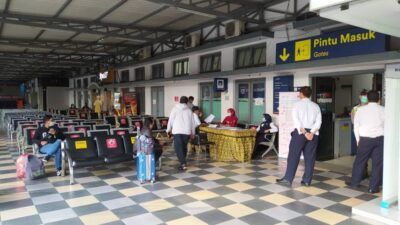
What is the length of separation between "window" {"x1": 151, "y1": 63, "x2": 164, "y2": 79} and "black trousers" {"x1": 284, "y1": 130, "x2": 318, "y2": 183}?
836cm

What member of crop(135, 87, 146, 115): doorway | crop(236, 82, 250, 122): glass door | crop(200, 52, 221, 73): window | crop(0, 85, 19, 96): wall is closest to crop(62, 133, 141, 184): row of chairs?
crop(236, 82, 250, 122): glass door

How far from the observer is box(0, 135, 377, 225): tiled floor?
343 cm

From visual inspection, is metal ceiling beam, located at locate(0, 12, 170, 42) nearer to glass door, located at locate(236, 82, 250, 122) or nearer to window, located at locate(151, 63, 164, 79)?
window, located at locate(151, 63, 164, 79)

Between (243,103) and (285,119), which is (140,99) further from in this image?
(285,119)

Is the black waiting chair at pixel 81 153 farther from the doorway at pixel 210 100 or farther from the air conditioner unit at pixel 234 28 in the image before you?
the doorway at pixel 210 100

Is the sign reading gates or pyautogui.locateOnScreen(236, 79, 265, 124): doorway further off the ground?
the sign reading gates

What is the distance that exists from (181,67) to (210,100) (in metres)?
2.18

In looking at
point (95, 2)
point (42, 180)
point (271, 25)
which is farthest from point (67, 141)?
point (271, 25)

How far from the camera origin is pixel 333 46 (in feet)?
18.0

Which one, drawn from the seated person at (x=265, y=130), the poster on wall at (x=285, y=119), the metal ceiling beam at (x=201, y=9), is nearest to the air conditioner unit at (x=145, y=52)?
the metal ceiling beam at (x=201, y=9)

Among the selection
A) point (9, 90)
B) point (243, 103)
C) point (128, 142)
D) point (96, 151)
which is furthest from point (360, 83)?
point (9, 90)

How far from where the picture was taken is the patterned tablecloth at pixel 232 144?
632 cm

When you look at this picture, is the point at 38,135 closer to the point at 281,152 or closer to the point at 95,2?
the point at 95,2

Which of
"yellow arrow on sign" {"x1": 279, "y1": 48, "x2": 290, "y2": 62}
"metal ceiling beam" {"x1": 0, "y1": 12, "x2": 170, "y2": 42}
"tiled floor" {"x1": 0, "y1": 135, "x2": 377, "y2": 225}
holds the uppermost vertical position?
"metal ceiling beam" {"x1": 0, "y1": 12, "x2": 170, "y2": 42}
